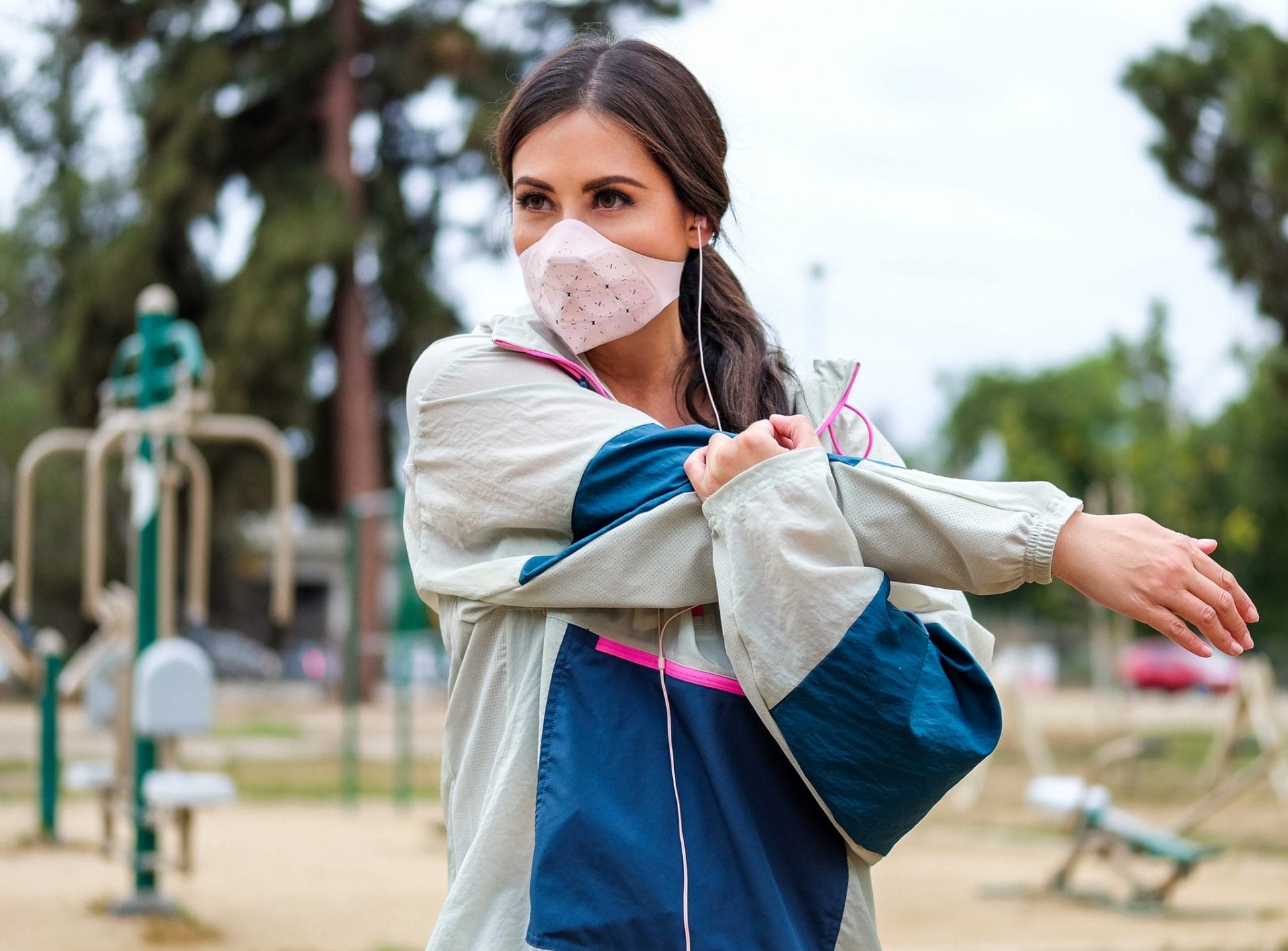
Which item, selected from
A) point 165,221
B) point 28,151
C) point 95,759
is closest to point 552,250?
point 95,759

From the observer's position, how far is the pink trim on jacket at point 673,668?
1407mm

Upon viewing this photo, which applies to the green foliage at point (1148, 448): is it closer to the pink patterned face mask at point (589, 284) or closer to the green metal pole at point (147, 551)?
the green metal pole at point (147, 551)

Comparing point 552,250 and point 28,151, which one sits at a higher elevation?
point 28,151

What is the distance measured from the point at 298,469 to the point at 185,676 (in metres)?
18.2

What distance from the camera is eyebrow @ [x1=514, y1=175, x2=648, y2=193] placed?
1.61 metres

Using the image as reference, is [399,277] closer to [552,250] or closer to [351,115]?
[351,115]

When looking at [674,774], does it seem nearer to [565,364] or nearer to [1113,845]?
[565,364]

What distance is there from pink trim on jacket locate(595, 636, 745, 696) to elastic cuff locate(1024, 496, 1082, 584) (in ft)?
0.90

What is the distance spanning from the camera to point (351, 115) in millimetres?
22891

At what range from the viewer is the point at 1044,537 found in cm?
138

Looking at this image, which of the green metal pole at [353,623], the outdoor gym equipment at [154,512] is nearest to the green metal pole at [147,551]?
the outdoor gym equipment at [154,512]

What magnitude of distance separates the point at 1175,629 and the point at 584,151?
0.72 metres

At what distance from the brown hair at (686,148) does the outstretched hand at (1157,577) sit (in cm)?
39

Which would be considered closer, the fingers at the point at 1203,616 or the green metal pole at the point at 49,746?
the fingers at the point at 1203,616
